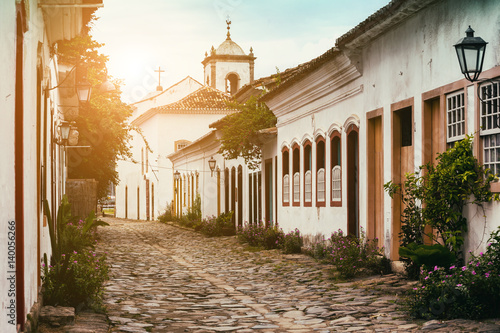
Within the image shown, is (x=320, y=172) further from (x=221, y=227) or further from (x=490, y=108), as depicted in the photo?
(x=221, y=227)

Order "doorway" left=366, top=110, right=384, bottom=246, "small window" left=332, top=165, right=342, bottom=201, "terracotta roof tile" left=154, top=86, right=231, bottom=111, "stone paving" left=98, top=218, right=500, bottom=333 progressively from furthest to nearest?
1. "terracotta roof tile" left=154, top=86, right=231, bottom=111
2. "small window" left=332, top=165, right=342, bottom=201
3. "doorway" left=366, top=110, right=384, bottom=246
4. "stone paving" left=98, top=218, right=500, bottom=333

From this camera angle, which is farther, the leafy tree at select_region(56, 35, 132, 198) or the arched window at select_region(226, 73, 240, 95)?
the arched window at select_region(226, 73, 240, 95)

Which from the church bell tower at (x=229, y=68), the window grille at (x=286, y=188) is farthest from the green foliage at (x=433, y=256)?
the church bell tower at (x=229, y=68)

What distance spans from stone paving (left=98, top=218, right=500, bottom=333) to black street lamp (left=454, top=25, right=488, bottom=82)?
2916mm

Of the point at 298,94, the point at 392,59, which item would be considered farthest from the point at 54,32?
the point at 298,94

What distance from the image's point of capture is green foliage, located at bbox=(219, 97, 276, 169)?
2078 centimetres

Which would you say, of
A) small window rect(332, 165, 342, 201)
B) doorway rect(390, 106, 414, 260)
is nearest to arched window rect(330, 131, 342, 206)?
small window rect(332, 165, 342, 201)

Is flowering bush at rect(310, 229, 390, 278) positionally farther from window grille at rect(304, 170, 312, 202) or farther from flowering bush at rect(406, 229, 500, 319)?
Answer: flowering bush at rect(406, 229, 500, 319)

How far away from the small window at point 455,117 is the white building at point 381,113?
0.05 feet

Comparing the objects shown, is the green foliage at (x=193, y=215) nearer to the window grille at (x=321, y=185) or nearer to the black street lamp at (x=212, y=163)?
the black street lamp at (x=212, y=163)

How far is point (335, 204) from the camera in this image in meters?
14.8

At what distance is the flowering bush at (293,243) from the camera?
1664cm

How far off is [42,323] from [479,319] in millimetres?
4509

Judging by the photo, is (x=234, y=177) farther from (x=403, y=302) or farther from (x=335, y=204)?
(x=403, y=302)
